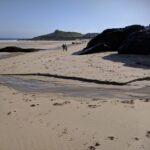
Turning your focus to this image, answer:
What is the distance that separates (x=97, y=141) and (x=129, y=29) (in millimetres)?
19311

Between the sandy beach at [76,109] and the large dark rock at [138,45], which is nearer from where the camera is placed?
the sandy beach at [76,109]

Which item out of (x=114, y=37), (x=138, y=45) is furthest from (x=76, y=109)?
(x=114, y=37)

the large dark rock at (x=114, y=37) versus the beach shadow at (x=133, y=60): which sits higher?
the large dark rock at (x=114, y=37)

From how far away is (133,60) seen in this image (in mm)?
16781

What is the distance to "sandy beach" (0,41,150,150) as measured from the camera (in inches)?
223

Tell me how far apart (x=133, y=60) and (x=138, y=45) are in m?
2.81

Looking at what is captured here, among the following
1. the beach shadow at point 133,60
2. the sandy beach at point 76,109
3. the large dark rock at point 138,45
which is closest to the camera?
the sandy beach at point 76,109

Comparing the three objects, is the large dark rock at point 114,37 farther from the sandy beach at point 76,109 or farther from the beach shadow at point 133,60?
the sandy beach at point 76,109

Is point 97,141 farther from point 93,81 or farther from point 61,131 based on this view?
point 93,81

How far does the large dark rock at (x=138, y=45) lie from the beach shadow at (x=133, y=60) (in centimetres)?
78


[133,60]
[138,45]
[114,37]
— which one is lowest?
[133,60]

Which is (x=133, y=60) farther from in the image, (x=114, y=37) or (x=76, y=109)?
(x=76, y=109)

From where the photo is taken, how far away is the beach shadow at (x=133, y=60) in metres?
15.4

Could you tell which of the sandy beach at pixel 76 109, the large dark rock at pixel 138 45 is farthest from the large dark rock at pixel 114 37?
the sandy beach at pixel 76 109
